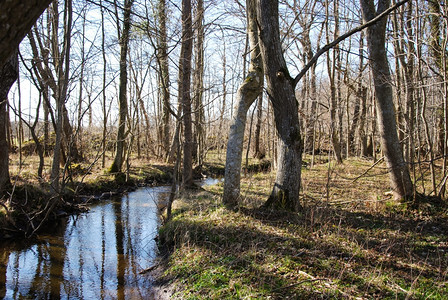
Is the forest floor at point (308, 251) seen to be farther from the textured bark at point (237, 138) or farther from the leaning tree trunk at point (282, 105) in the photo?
the leaning tree trunk at point (282, 105)

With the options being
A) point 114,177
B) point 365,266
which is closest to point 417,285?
point 365,266

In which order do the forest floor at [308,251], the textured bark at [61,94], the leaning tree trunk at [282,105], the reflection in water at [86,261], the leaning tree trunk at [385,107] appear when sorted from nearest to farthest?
the forest floor at [308,251], the reflection in water at [86,261], the leaning tree trunk at [282,105], the leaning tree trunk at [385,107], the textured bark at [61,94]

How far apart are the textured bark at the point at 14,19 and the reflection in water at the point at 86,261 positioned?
13.1 feet

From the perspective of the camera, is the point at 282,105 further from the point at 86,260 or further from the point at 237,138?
the point at 86,260

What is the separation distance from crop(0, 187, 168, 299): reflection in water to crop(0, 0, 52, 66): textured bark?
399 centimetres

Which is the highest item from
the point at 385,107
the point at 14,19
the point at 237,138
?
the point at 385,107

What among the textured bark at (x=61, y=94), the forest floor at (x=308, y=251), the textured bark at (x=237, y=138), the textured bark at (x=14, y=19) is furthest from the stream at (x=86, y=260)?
the textured bark at (x=14, y=19)

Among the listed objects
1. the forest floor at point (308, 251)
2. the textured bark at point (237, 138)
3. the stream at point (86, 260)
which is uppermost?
the textured bark at point (237, 138)

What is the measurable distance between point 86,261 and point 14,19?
539cm

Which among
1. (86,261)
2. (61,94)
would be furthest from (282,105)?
(61,94)

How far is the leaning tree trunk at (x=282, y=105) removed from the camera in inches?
235

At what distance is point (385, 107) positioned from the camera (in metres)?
6.52

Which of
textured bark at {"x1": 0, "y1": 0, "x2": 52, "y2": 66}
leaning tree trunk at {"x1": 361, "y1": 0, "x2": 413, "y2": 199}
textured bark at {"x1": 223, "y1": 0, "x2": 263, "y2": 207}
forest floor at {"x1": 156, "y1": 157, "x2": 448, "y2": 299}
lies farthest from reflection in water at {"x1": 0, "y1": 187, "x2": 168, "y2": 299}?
leaning tree trunk at {"x1": 361, "y1": 0, "x2": 413, "y2": 199}

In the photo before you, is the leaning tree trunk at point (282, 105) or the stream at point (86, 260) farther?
the leaning tree trunk at point (282, 105)
